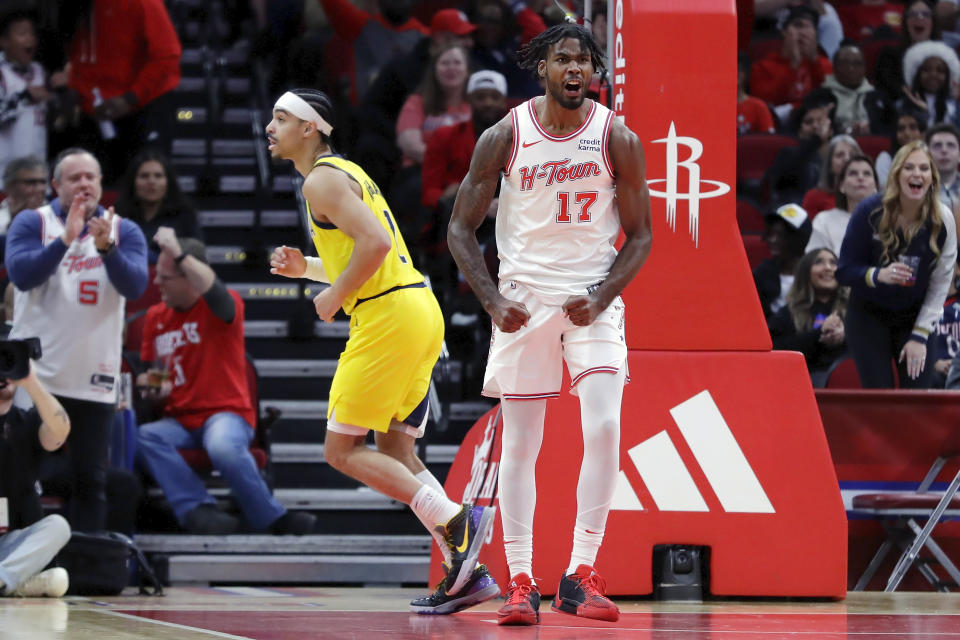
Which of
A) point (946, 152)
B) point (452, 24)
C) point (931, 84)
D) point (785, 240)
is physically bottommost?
point (785, 240)

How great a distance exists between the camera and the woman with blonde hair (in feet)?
25.1

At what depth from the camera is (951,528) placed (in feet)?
23.8

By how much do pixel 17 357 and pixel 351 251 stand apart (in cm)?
199

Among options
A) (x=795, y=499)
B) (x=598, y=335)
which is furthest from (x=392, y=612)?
(x=795, y=499)

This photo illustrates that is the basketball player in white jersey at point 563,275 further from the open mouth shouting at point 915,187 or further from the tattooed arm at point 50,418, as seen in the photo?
the open mouth shouting at point 915,187

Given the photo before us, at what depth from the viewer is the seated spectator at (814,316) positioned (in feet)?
28.3

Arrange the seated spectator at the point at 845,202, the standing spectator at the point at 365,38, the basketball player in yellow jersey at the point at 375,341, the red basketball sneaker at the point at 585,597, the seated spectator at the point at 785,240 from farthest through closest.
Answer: the standing spectator at the point at 365,38
the seated spectator at the point at 785,240
the seated spectator at the point at 845,202
the basketball player in yellow jersey at the point at 375,341
the red basketball sneaker at the point at 585,597

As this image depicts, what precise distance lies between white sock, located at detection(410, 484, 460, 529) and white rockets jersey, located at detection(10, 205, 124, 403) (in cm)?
261

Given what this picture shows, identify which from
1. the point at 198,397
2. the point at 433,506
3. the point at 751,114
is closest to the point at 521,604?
the point at 433,506

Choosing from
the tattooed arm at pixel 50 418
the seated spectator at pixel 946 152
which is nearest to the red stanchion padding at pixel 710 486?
the tattooed arm at pixel 50 418

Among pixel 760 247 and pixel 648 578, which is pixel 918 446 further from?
pixel 760 247

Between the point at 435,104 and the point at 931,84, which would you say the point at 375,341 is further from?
the point at 931,84

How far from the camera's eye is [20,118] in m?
10.4

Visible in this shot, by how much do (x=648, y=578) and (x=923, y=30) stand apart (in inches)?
321
